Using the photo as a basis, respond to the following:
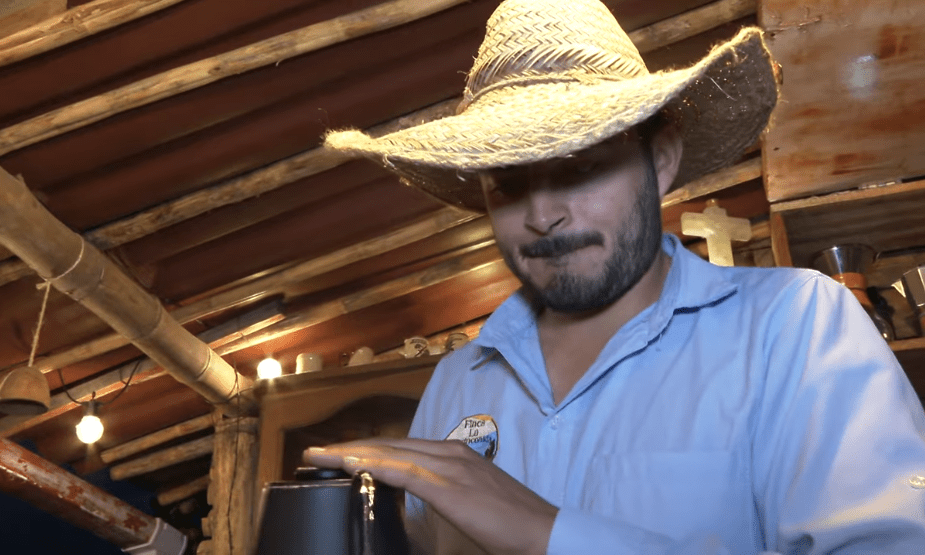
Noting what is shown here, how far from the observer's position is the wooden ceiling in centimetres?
325

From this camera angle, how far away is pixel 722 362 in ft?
4.09

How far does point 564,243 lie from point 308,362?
392 cm

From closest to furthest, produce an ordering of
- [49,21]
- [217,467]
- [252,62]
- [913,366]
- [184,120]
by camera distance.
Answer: [913,366] < [49,21] < [252,62] < [184,120] < [217,467]

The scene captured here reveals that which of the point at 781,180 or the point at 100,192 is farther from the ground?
the point at 100,192

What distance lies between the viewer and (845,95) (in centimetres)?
270

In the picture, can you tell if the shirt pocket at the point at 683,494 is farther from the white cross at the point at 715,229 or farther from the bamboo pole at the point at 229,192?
the bamboo pole at the point at 229,192

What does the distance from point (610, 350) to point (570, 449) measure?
169 millimetres

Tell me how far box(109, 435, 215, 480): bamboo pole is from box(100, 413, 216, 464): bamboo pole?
103 mm

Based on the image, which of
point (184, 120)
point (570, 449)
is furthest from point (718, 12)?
point (570, 449)

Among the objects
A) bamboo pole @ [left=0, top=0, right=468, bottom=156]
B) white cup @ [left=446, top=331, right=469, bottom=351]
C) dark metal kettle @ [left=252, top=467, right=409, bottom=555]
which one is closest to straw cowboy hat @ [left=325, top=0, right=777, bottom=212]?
dark metal kettle @ [left=252, top=467, right=409, bottom=555]

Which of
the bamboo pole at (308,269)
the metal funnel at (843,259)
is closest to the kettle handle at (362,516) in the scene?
the metal funnel at (843,259)

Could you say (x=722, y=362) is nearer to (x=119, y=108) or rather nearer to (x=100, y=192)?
(x=119, y=108)

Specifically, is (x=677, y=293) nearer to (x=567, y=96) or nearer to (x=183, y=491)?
(x=567, y=96)

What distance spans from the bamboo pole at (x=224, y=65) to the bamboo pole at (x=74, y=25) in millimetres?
273
